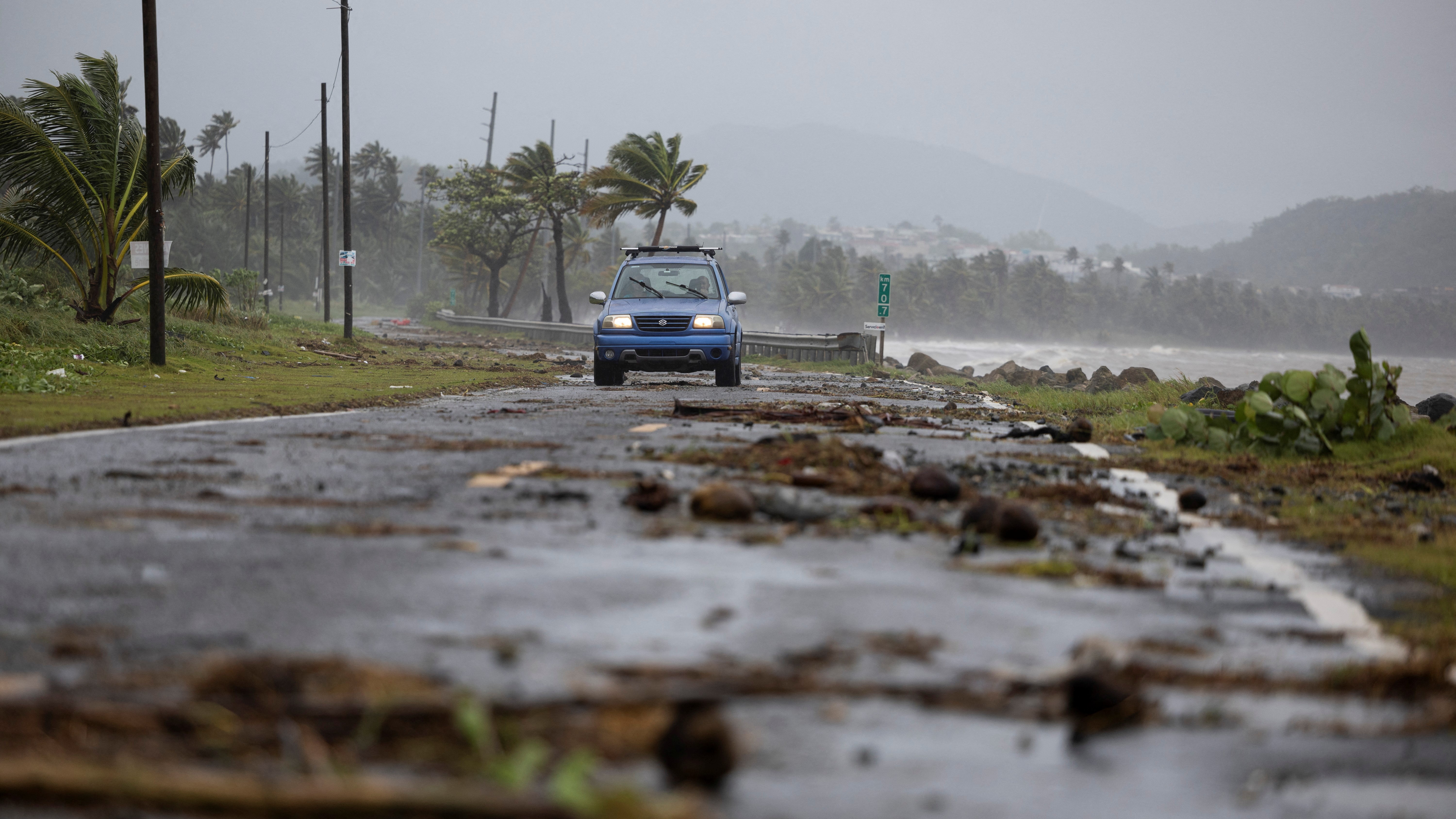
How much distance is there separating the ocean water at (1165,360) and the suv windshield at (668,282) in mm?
17810

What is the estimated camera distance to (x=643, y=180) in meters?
41.9

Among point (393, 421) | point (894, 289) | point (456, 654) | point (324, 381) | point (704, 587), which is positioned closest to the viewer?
point (456, 654)

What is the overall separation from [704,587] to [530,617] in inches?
27.3

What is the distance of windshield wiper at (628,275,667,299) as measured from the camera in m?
17.8

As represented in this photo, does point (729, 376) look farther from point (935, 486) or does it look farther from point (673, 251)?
point (935, 486)

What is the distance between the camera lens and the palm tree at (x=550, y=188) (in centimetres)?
5275

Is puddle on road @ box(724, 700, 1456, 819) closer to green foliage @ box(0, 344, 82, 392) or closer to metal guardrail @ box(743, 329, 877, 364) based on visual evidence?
green foliage @ box(0, 344, 82, 392)

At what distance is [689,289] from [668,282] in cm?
38

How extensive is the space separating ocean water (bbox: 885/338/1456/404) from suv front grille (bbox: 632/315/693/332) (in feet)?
61.3

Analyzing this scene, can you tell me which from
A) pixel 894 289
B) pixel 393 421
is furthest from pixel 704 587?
pixel 894 289

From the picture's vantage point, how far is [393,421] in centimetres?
1022

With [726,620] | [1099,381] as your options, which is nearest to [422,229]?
[1099,381]

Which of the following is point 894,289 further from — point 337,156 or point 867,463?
point 867,463

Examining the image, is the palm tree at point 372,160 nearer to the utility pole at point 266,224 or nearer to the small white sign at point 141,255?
the utility pole at point 266,224
